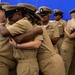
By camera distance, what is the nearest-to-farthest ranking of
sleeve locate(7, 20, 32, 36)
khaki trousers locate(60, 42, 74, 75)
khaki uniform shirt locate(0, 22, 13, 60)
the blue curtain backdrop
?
sleeve locate(7, 20, 32, 36) < khaki uniform shirt locate(0, 22, 13, 60) < khaki trousers locate(60, 42, 74, 75) < the blue curtain backdrop

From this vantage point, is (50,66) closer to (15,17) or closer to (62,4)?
(15,17)

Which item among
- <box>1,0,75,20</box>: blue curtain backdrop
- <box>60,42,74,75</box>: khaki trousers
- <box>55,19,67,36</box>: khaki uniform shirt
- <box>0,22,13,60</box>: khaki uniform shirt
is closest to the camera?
<box>0,22,13,60</box>: khaki uniform shirt

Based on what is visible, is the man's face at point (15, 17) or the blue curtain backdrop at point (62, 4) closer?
the man's face at point (15, 17)

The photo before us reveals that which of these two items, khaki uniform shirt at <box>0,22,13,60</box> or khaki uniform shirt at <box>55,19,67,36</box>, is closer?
khaki uniform shirt at <box>0,22,13,60</box>

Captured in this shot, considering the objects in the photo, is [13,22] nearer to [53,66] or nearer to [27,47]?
[27,47]

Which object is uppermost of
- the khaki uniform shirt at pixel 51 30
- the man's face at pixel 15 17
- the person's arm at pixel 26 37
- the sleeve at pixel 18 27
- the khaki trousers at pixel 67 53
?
the man's face at pixel 15 17

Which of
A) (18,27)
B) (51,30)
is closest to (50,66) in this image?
(18,27)

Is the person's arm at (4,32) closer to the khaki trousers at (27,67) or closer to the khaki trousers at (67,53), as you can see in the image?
the khaki trousers at (27,67)

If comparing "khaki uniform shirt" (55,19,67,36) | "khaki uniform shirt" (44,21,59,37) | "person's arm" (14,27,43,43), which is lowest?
"khaki uniform shirt" (55,19,67,36)

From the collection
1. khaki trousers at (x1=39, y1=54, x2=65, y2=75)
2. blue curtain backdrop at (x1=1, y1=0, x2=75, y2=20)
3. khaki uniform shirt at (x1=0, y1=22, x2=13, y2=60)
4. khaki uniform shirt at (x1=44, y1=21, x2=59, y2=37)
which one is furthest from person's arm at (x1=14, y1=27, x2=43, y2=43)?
blue curtain backdrop at (x1=1, y1=0, x2=75, y2=20)

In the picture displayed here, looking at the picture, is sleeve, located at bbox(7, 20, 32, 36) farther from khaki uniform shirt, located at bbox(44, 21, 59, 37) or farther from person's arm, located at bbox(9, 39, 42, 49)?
khaki uniform shirt, located at bbox(44, 21, 59, 37)

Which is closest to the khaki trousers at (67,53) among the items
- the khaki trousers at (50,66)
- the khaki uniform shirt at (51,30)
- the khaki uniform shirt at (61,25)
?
the khaki uniform shirt at (61,25)

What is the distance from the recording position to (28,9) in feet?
7.61

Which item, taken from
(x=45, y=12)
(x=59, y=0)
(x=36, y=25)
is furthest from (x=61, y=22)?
(x=36, y=25)
